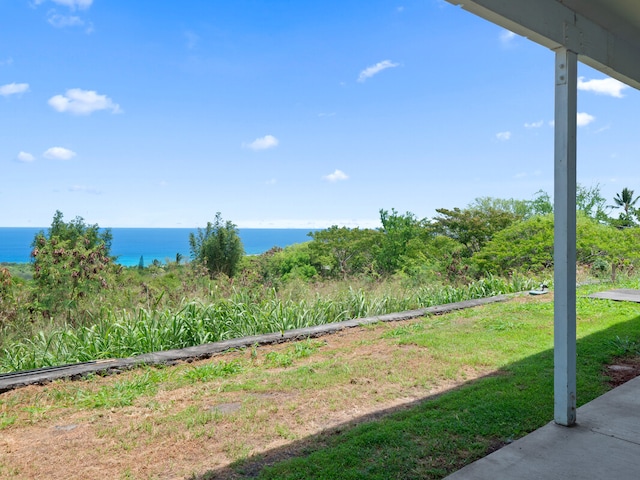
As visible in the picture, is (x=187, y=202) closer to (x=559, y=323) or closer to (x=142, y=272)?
(x=142, y=272)

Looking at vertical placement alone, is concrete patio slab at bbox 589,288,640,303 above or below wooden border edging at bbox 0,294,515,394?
above

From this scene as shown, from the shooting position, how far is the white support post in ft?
9.25

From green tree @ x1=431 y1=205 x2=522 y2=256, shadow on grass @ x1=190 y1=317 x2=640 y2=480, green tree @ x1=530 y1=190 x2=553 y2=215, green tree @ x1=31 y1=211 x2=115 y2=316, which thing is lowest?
shadow on grass @ x1=190 y1=317 x2=640 y2=480

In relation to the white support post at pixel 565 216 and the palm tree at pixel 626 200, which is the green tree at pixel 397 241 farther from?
the palm tree at pixel 626 200

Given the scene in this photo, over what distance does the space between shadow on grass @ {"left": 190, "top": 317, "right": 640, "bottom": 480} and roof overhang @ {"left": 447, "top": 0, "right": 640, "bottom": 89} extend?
7.54 ft

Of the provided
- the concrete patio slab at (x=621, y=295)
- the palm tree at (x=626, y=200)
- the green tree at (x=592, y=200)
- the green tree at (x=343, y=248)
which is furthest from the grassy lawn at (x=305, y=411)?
the palm tree at (x=626, y=200)

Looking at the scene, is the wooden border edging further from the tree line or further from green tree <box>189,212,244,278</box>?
green tree <box>189,212,244,278</box>

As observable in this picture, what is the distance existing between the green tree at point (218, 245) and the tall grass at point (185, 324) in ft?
19.6

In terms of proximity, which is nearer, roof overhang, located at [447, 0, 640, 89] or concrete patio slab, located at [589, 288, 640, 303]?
roof overhang, located at [447, 0, 640, 89]

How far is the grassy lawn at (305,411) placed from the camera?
257 centimetres

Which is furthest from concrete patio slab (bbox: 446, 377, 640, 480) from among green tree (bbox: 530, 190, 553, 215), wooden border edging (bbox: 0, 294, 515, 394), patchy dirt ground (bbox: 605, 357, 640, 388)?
green tree (bbox: 530, 190, 553, 215)

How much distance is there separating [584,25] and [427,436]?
2690 mm

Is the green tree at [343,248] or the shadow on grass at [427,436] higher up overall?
the green tree at [343,248]

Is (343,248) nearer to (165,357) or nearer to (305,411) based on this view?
(165,357)
